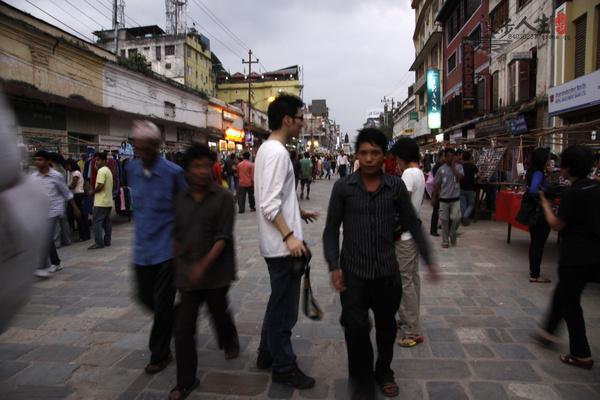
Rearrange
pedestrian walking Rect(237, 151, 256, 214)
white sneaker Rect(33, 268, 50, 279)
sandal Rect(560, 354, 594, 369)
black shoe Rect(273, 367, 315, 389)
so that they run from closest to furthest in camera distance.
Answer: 1. white sneaker Rect(33, 268, 50, 279)
2. black shoe Rect(273, 367, 315, 389)
3. sandal Rect(560, 354, 594, 369)
4. pedestrian walking Rect(237, 151, 256, 214)

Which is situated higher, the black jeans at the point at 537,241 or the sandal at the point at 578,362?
the black jeans at the point at 537,241

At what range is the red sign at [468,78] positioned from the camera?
22125mm

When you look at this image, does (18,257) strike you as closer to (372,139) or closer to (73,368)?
(372,139)

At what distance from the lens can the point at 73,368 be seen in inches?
136

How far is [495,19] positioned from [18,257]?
23.0 m

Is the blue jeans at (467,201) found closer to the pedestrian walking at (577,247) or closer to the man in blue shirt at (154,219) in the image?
the pedestrian walking at (577,247)

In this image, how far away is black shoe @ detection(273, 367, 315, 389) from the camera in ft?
10.1

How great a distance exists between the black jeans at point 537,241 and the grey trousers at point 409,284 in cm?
252

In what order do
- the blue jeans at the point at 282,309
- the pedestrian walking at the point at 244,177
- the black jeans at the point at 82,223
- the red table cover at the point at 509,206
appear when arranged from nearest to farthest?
1. the blue jeans at the point at 282,309
2. the red table cover at the point at 509,206
3. the black jeans at the point at 82,223
4. the pedestrian walking at the point at 244,177

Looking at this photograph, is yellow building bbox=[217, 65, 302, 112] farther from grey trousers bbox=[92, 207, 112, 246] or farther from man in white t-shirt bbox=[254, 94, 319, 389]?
man in white t-shirt bbox=[254, 94, 319, 389]

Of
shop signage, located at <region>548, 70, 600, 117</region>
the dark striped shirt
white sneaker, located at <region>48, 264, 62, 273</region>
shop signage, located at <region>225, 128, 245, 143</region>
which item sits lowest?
white sneaker, located at <region>48, 264, 62, 273</region>

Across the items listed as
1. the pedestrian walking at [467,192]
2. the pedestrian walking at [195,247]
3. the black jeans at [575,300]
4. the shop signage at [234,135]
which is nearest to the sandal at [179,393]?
the pedestrian walking at [195,247]

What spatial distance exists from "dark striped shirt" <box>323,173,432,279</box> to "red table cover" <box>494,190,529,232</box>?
5481mm

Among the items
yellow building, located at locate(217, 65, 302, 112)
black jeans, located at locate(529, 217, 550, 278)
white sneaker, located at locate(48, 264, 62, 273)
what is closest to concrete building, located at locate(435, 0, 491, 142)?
black jeans, located at locate(529, 217, 550, 278)
